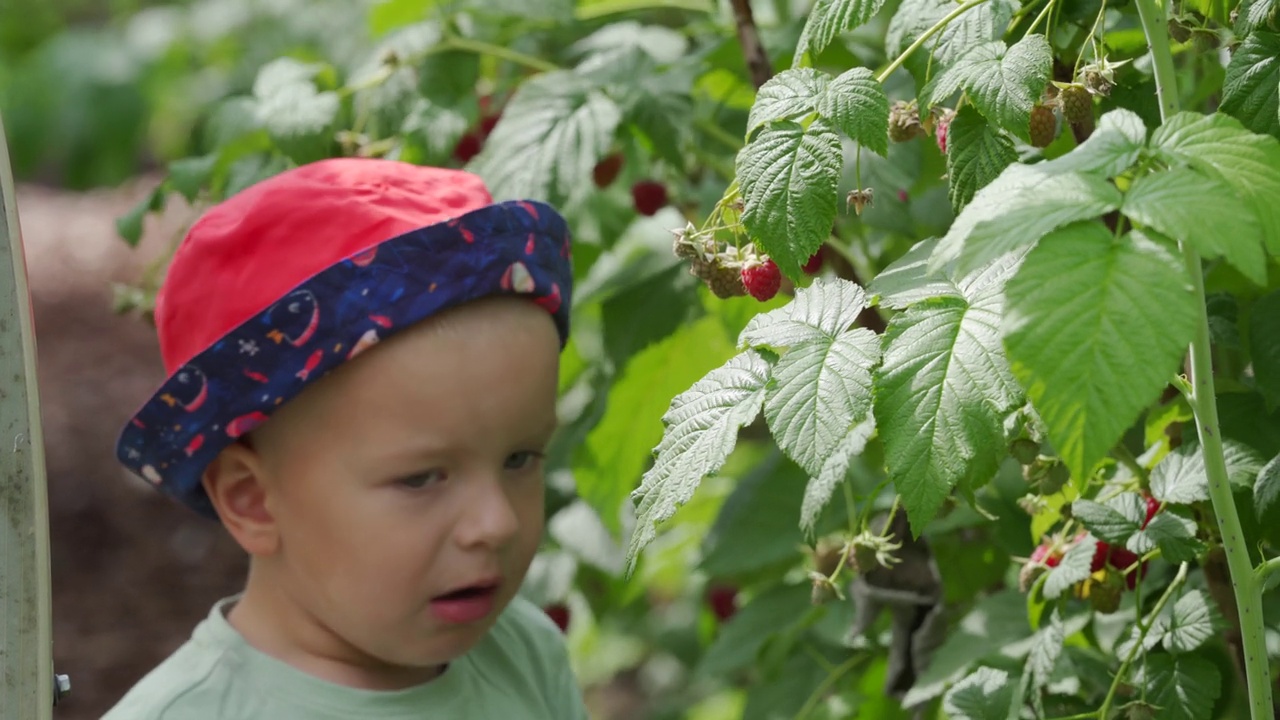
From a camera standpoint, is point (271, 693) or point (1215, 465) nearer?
point (1215, 465)

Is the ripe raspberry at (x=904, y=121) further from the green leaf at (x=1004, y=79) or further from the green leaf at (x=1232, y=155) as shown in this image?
the green leaf at (x=1232, y=155)

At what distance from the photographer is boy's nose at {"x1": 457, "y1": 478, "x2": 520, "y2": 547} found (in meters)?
1.18

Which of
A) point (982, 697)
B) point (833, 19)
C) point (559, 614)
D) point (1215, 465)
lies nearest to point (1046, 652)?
point (982, 697)

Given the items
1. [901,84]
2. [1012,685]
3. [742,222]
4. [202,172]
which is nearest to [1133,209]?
[742,222]

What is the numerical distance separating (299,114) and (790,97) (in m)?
0.94

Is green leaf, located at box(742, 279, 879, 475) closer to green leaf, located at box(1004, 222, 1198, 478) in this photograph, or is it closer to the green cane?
green leaf, located at box(1004, 222, 1198, 478)

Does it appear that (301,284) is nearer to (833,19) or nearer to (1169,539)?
(833,19)

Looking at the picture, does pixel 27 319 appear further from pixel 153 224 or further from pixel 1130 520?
pixel 153 224

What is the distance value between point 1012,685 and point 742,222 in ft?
1.66

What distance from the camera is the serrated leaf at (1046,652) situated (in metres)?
1.11

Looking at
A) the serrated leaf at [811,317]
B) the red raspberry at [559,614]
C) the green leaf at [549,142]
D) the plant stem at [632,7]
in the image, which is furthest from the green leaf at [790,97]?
the red raspberry at [559,614]

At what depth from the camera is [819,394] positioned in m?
0.84

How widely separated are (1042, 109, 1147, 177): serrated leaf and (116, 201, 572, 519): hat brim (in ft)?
1.84

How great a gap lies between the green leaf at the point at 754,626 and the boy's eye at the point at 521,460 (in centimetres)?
67
